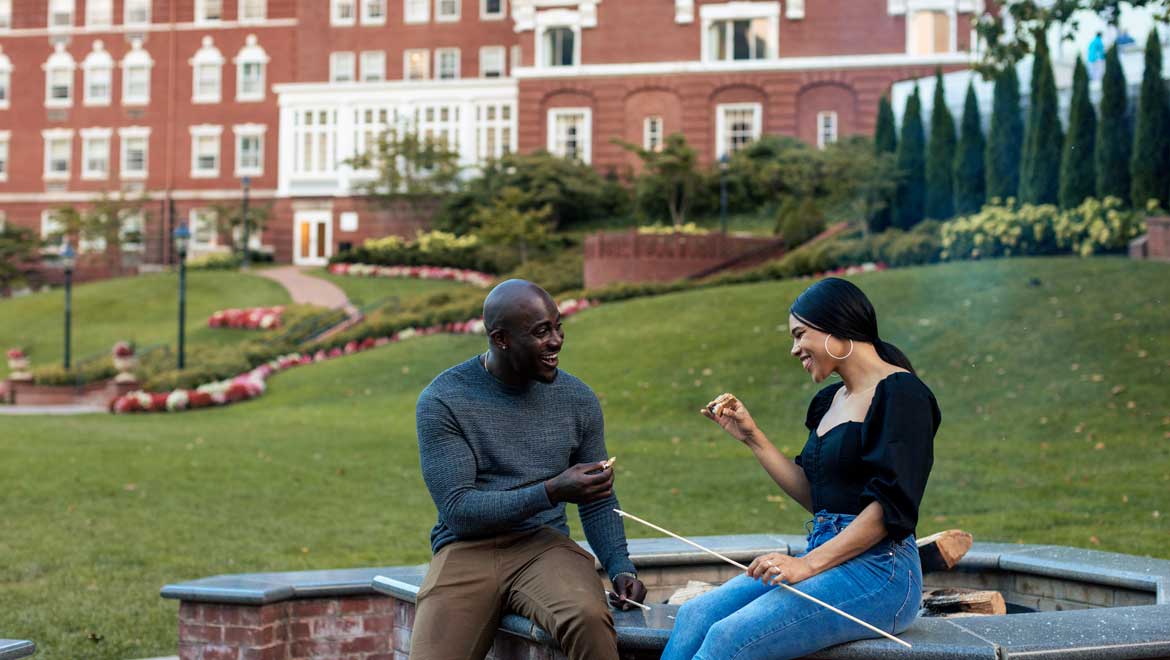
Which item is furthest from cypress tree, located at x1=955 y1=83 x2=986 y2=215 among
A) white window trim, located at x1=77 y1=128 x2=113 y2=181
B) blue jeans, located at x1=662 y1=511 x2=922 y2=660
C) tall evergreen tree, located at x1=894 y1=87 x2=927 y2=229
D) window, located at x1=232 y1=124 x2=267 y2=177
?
white window trim, located at x1=77 y1=128 x2=113 y2=181

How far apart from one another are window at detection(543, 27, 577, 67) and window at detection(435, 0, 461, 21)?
690 cm

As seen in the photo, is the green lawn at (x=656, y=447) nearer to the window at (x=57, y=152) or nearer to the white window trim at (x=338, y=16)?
the white window trim at (x=338, y=16)

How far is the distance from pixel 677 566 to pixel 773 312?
1723 centimetres

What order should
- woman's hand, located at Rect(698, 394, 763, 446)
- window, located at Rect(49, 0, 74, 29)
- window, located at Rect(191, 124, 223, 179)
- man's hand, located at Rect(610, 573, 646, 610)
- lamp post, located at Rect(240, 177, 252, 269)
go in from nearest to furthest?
woman's hand, located at Rect(698, 394, 763, 446), man's hand, located at Rect(610, 573, 646, 610), lamp post, located at Rect(240, 177, 252, 269), window, located at Rect(191, 124, 223, 179), window, located at Rect(49, 0, 74, 29)

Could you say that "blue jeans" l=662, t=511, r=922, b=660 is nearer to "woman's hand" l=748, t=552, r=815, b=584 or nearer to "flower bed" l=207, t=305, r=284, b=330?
"woman's hand" l=748, t=552, r=815, b=584

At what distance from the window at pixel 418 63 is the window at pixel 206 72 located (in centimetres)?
780

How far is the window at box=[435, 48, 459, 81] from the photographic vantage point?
168ft

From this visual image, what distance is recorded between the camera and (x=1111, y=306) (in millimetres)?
19281

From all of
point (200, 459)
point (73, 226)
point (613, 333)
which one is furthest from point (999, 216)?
point (73, 226)

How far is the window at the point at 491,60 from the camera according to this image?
50.8 metres

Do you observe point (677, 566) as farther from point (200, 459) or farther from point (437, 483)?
point (200, 459)

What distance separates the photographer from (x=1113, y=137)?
26.6m

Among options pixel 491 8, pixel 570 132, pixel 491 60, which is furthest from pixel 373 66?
pixel 570 132

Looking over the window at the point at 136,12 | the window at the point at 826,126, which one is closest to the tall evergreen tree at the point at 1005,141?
the window at the point at 826,126
